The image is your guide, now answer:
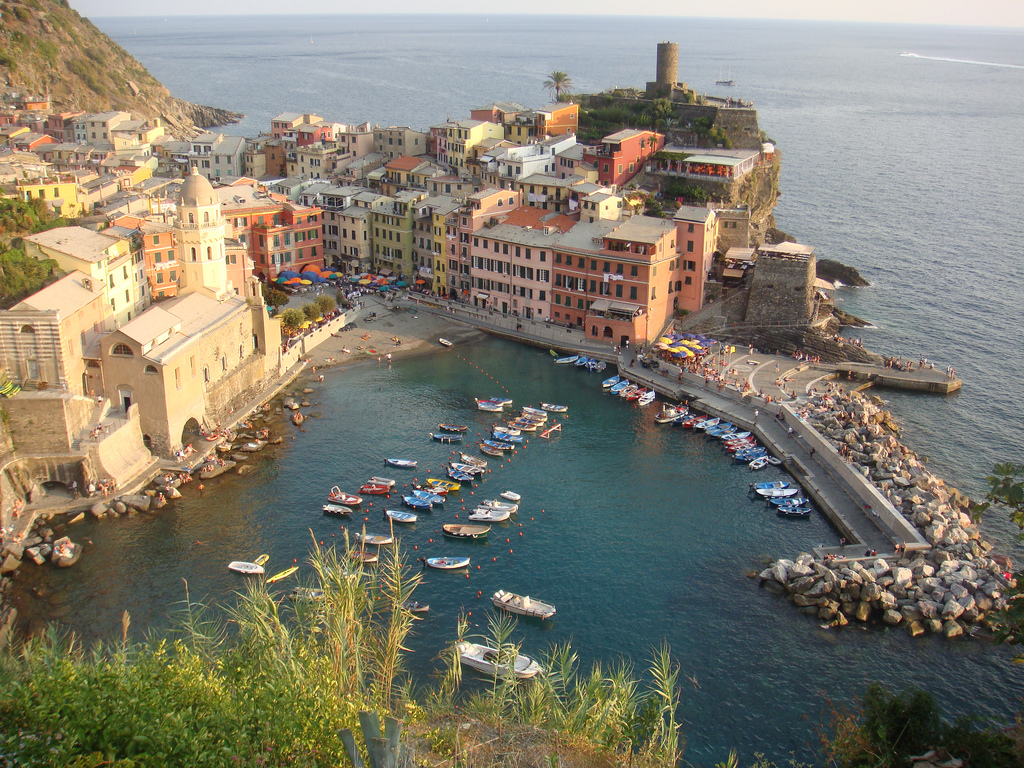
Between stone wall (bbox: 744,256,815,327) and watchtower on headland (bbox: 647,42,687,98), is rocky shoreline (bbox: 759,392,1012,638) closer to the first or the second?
stone wall (bbox: 744,256,815,327)

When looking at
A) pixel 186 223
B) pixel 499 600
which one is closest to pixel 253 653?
pixel 499 600

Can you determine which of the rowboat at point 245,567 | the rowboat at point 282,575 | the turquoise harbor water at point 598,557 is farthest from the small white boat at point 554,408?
the rowboat at point 245,567

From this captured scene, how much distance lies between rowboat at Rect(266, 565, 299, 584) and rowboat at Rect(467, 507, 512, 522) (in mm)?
8414

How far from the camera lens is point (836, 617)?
34.2 metres

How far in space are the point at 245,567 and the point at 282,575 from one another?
1.70m

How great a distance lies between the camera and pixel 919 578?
35562 mm

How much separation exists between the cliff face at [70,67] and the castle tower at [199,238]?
61.3 metres

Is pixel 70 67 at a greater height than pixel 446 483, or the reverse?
pixel 70 67

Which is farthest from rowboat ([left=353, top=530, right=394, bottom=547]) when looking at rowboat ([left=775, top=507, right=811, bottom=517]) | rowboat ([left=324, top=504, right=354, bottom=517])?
rowboat ([left=775, top=507, right=811, bottom=517])

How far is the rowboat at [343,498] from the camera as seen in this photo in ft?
136

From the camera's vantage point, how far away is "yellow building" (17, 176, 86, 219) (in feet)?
190

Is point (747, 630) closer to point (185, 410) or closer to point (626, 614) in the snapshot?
point (626, 614)

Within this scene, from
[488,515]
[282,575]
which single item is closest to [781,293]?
[488,515]

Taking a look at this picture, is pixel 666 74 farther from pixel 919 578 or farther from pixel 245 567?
pixel 245 567
